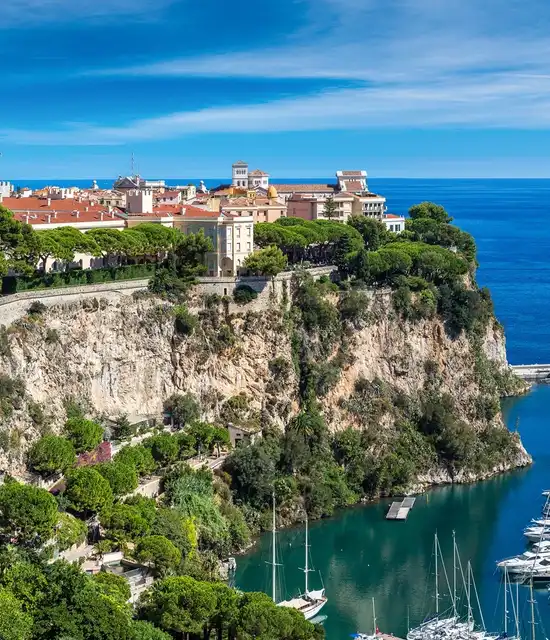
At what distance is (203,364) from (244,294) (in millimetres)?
3682

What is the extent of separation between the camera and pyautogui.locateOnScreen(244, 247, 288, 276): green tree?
49250 mm

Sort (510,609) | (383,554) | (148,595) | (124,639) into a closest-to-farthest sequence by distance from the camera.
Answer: (124,639) → (148,595) → (510,609) → (383,554)

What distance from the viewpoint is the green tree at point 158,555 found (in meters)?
34.1

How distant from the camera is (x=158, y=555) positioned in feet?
112

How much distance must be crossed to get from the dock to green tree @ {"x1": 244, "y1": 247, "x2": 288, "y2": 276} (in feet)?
36.2

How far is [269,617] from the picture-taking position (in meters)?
29.1

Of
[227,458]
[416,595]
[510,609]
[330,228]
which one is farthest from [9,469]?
[330,228]

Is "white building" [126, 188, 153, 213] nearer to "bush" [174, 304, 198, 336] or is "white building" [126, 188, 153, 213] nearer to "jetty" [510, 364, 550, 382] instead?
"bush" [174, 304, 198, 336]

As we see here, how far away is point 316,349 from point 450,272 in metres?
11.0

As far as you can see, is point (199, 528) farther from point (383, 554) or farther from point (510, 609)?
point (510, 609)

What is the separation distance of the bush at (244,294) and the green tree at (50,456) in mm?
12454

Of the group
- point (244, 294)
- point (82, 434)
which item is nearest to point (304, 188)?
point (244, 294)

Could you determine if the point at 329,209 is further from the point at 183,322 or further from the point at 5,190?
the point at 183,322

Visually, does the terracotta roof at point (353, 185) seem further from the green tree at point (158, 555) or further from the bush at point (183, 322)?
the green tree at point (158, 555)
